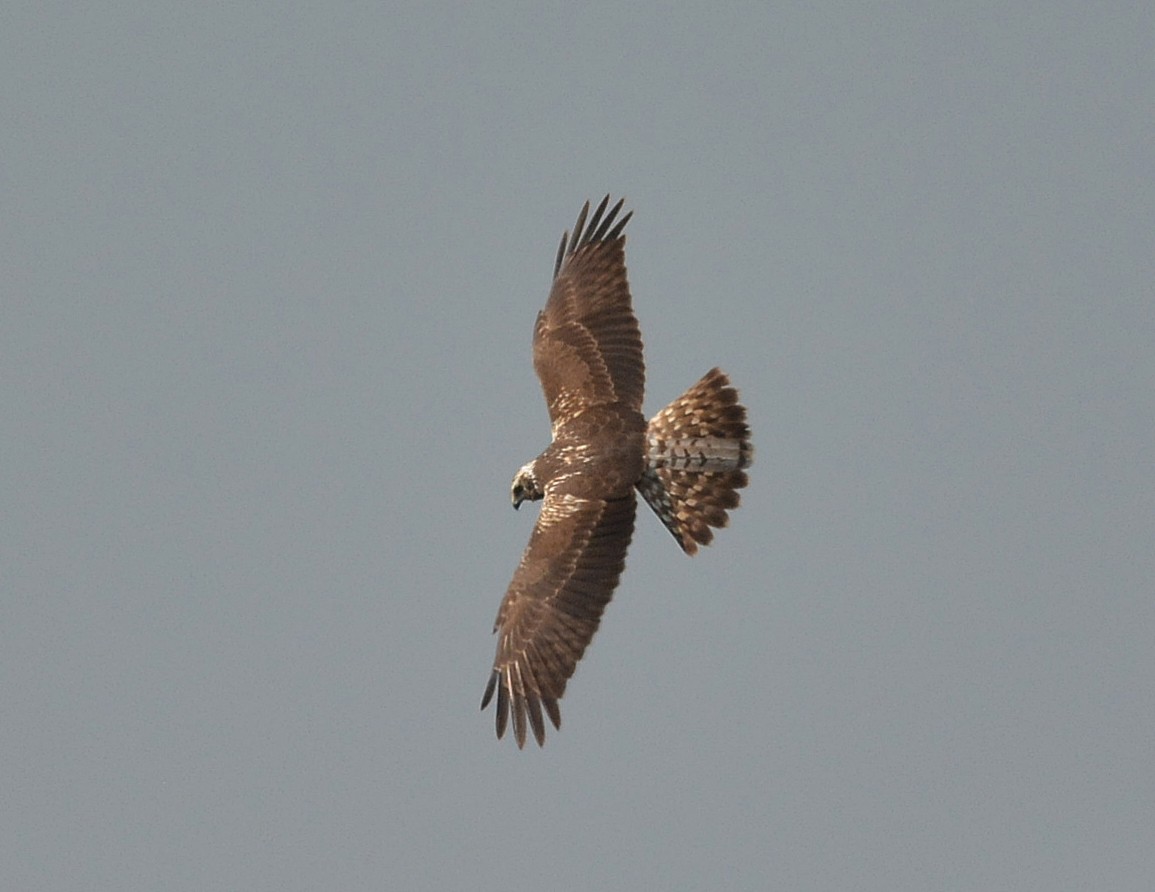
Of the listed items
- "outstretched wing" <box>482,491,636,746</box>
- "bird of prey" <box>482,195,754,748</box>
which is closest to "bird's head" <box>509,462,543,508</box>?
"bird of prey" <box>482,195,754,748</box>

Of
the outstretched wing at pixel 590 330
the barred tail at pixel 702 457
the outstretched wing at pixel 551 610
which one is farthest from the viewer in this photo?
the outstretched wing at pixel 590 330

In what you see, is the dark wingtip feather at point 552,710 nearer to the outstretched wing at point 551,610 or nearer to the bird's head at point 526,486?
the outstretched wing at point 551,610

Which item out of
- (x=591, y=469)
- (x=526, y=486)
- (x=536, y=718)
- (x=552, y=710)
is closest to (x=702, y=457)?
(x=591, y=469)

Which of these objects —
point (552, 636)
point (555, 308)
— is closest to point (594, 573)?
point (552, 636)

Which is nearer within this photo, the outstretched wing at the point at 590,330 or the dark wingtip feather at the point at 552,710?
the dark wingtip feather at the point at 552,710

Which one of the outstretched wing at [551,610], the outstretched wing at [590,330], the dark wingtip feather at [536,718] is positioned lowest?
the dark wingtip feather at [536,718]

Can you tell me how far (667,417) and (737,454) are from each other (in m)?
0.64

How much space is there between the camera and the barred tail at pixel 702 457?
701 inches

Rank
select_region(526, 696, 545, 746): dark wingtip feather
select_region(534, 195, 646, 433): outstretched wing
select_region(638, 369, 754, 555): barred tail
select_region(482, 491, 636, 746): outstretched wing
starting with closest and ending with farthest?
1. select_region(526, 696, 545, 746): dark wingtip feather
2. select_region(482, 491, 636, 746): outstretched wing
3. select_region(638, 369, 754, 555): barred tail
4. select_region(534, 195, 646, 433): outstretched wing

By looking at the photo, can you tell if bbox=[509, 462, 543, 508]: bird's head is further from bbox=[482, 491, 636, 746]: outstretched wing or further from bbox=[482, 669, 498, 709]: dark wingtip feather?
bbox=[482, 669, 498, 709]: dark wingtip feather

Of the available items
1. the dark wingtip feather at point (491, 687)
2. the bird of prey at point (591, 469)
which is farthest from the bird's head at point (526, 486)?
the dark wingtip feather at point (491, 687)

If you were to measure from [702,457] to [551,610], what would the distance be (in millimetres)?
1990

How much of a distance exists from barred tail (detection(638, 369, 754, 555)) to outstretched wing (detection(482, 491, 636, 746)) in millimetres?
772

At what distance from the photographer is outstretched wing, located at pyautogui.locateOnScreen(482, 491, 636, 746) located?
54.1 feet
